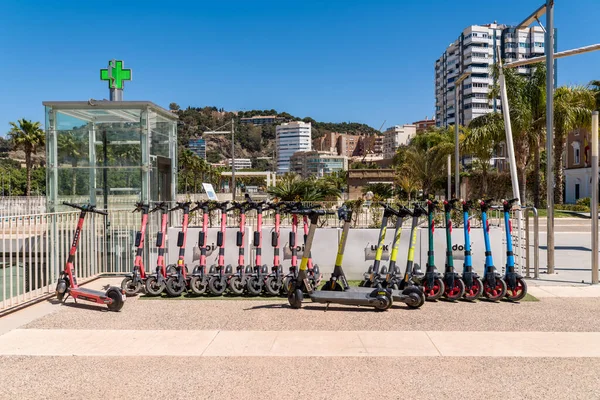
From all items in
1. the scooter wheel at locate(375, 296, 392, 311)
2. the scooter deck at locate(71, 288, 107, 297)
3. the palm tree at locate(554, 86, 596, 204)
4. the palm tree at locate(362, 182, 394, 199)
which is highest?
the palm tree at locate(554, 86, 596, 204)

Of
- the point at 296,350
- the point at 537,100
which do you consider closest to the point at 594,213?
the point at 296,350

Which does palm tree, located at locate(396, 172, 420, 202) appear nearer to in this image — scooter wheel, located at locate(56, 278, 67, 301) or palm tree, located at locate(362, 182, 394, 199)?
palm tree, located at locate(362, 182, 394, 199)

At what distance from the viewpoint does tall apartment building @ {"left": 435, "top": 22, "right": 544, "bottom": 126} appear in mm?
123875

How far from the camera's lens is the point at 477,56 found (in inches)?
5069

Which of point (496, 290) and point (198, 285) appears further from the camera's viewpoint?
point (198, 285)

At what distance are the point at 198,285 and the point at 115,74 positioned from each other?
6.25 m

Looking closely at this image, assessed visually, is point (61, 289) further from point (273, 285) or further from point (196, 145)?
point (196, 145)

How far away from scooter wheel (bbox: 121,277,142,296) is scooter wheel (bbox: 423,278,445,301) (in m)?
4.76

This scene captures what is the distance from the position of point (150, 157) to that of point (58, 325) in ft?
17.2

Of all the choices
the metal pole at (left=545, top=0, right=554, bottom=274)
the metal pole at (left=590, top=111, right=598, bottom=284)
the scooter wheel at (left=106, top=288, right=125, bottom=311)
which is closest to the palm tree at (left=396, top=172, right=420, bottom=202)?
the metal pole at (left=545, top=0, right=554, bottom=274)

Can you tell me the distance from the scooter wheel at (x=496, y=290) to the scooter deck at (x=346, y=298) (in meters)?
2.03

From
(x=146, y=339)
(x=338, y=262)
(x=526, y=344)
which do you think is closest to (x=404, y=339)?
(x=526, y=344)

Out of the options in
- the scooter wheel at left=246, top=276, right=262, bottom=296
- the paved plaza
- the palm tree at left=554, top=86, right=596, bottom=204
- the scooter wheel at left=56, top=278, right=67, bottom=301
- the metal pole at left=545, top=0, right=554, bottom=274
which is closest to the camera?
the paved plaza

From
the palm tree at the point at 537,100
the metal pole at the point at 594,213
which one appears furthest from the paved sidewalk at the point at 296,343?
the palm tree at the point at 537,100
